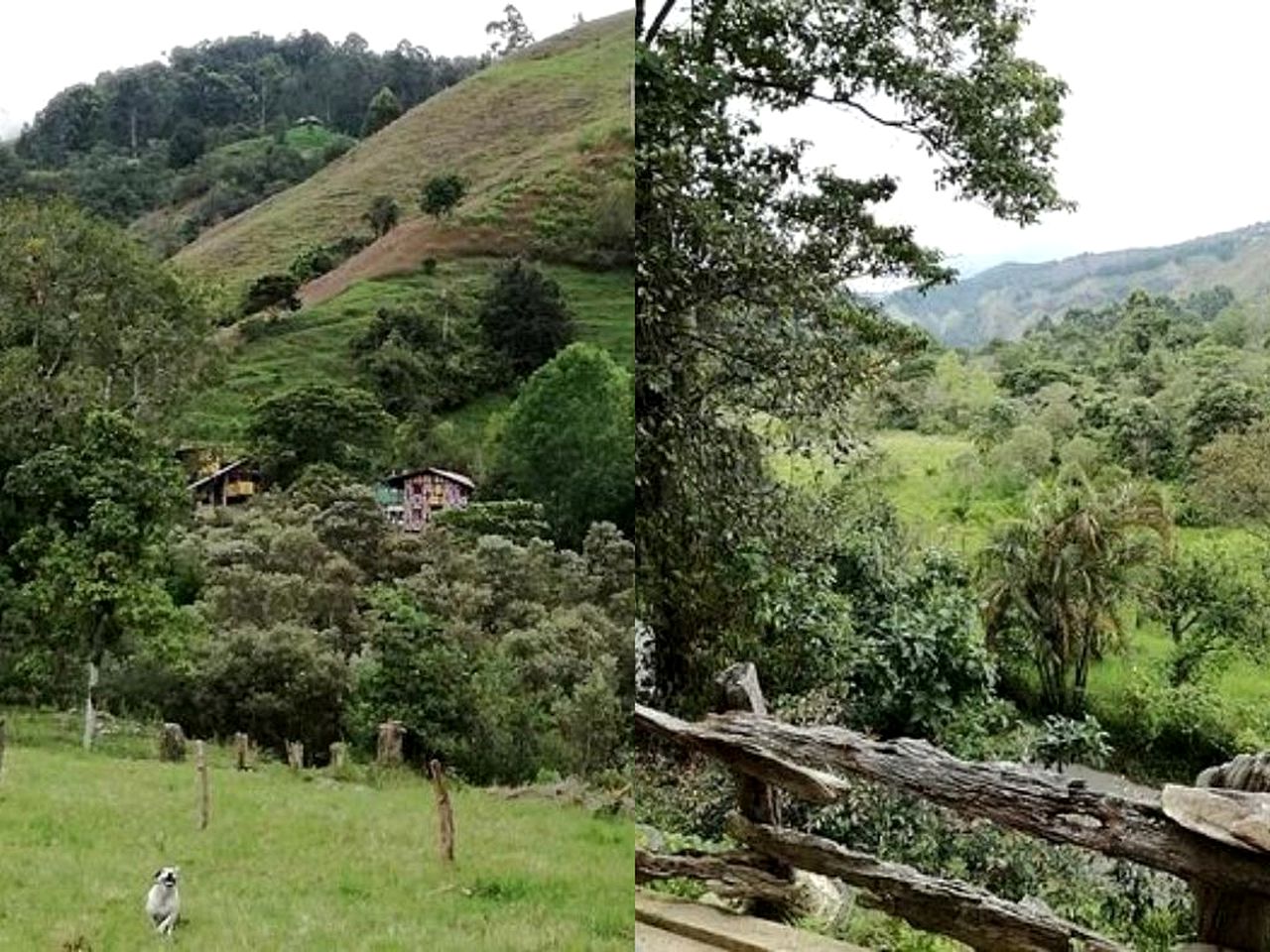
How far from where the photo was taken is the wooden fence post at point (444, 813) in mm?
2334

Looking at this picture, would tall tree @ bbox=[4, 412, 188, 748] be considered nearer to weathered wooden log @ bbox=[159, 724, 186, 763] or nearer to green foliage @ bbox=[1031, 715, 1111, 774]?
weathered wooden log @ bbox=[159, 724, 186, 763]

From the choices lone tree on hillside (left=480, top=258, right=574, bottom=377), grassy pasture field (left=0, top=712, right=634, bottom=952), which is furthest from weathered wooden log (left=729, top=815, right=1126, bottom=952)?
lone tree on hillside (left=480, top=258, right=574, bottom=377)

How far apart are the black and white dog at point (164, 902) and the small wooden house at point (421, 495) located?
22.6 inches

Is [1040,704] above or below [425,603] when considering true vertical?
below

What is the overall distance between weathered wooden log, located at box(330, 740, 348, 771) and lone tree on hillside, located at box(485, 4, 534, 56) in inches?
41.9

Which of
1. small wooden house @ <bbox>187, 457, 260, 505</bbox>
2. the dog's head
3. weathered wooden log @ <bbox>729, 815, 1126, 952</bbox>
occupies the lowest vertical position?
weathered wooden log @ <bbox>729, 815, 1126, 952</bbox>

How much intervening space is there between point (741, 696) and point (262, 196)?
144 centimetres

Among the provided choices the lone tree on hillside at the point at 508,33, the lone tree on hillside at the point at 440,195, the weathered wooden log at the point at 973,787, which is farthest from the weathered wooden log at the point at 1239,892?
the lone tree on hillside at the point at 508,33

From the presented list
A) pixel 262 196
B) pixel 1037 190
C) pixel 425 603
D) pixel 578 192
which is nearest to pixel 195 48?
pixel 262 196

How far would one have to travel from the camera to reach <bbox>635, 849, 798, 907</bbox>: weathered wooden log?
316 centimetres

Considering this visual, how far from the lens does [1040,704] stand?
3002 millimetres

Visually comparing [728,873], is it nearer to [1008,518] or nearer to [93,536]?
[1008,518]

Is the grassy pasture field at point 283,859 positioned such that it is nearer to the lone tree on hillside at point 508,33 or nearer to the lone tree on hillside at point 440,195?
the lone tree on hillside at point 440,195

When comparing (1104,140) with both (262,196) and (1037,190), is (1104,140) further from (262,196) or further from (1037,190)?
(262,196)
